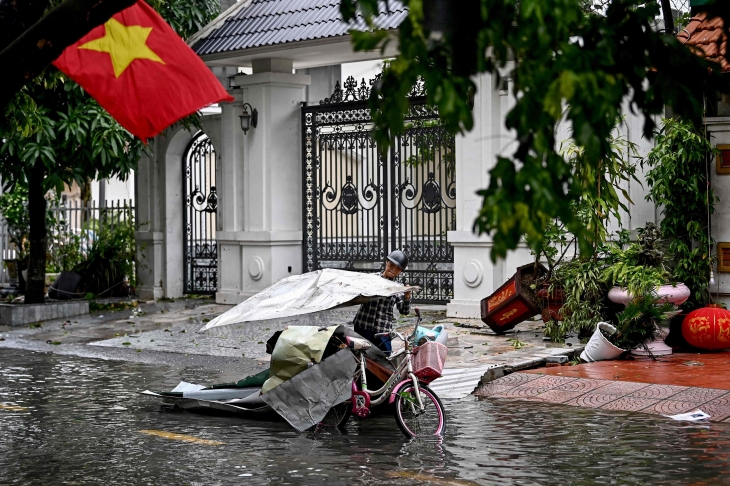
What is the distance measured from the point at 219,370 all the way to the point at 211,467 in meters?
5.15

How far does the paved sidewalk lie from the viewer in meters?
9.36

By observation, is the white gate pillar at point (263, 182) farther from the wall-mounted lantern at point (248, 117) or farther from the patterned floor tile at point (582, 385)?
the patterned floor tile at point (582, 385)

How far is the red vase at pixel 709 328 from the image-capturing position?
12078mm

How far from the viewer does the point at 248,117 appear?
18.5 metres

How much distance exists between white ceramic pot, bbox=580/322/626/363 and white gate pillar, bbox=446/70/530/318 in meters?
3.47

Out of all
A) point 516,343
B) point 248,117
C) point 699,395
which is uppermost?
point 248,117

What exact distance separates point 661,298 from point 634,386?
2.35 metres

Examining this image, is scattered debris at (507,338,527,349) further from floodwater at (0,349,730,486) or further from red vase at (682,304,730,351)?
floodwater at (0,349,730,486)

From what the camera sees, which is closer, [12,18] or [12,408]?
[12,18]

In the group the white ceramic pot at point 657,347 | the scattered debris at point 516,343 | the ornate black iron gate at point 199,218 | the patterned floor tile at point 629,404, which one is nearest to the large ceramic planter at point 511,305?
the scattered debris at point 516,343

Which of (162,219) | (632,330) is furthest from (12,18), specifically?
(162,219)

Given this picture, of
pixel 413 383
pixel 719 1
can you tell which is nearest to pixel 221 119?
pixel 413 383

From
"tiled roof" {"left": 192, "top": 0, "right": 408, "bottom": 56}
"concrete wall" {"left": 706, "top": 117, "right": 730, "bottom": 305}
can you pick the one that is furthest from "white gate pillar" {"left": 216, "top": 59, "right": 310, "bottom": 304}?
"concrete wall" {"left": 706, "top": 117, "right": 730, "bottom": 305}

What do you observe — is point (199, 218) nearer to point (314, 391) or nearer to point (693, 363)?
point (693, 363)
